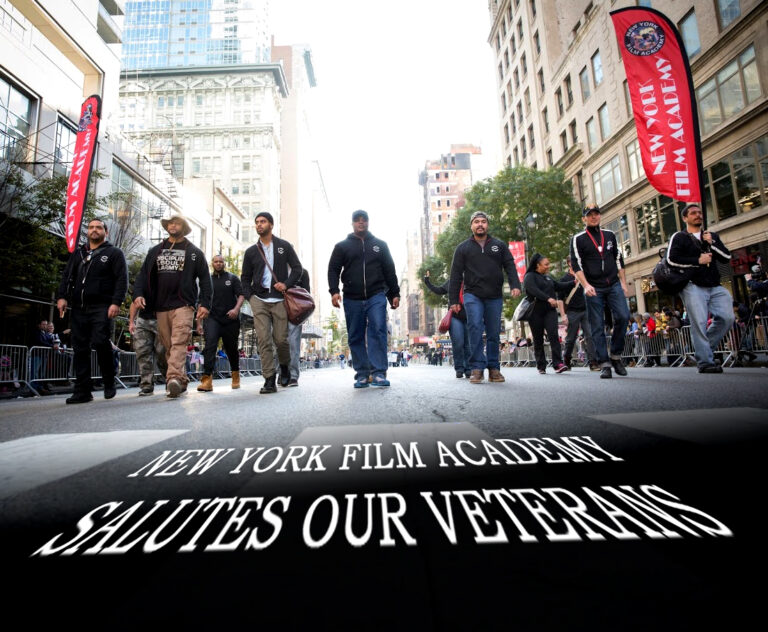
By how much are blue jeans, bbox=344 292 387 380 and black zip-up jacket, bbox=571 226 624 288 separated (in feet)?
9.75

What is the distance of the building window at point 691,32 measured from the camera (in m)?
19.3

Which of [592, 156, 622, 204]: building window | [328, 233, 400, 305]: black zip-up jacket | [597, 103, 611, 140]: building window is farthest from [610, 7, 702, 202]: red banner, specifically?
[597, 103, 611, 140]: building window

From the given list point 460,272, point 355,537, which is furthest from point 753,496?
point 460,272

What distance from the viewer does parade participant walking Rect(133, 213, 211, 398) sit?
586cm

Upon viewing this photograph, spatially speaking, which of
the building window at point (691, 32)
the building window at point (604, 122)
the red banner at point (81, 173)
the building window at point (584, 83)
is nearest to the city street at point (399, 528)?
the red banner at point (81, 173)

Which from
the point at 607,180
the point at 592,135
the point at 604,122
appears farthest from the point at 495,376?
the point at 592,135

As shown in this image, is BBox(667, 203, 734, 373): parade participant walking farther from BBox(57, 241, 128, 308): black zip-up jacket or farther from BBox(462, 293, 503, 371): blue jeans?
BBox(57, 241, 128, 308): black zip-up jacket

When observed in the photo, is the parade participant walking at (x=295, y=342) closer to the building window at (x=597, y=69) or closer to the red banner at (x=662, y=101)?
the red banner at (x=662, y=101)

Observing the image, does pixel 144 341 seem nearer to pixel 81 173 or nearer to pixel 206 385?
pixel 206 385

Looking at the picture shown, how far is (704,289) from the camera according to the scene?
5973 mm

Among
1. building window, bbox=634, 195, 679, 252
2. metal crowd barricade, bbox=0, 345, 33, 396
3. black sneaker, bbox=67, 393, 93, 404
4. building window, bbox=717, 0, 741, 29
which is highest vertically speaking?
building window, bbox=717, 0, 741, 29

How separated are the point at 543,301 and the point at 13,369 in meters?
9.94

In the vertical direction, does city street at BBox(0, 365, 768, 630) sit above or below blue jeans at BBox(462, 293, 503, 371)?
below

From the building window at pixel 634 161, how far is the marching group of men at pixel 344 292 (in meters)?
20.0
